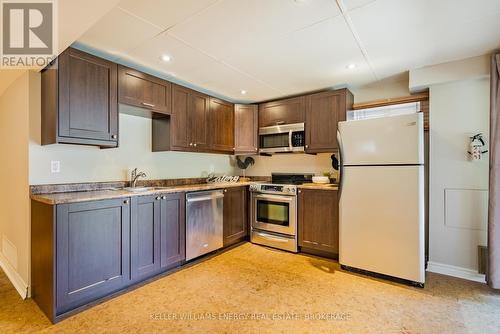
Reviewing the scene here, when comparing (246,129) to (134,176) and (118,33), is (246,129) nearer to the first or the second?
(134,176)

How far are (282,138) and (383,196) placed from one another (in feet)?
5.68

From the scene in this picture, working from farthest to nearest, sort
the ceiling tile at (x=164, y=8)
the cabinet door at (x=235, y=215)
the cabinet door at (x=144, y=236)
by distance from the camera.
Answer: the cabinet door at (x=235, y=215) < the cabinet door at (x=144, y=236) < the ceiling tile at (x=164, y=8)

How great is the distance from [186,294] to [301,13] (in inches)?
101

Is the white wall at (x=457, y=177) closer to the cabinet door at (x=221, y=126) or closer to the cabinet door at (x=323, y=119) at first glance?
the cabinet door at (x=323, y=119)

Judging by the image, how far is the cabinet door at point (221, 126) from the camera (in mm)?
3621

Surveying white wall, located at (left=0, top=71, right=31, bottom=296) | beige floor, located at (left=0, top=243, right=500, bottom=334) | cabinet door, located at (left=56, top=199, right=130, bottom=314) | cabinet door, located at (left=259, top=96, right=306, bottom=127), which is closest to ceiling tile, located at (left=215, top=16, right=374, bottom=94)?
cabinet door, located at (left=259, top=96, right=306, bottom=127)

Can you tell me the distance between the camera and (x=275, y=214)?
11.6ft

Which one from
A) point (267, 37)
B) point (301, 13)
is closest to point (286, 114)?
point (267, 37)

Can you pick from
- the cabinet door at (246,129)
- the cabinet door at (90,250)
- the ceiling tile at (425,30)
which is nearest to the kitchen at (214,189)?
the cabinet door at (90,250)

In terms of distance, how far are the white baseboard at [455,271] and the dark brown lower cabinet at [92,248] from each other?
301cm

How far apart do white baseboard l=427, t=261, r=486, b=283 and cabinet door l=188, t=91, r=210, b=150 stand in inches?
125

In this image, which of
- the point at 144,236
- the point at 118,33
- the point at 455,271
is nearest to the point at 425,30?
the point at 455,271

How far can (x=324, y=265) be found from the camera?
2939 mm

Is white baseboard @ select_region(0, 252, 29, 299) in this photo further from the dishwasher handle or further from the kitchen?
the dishwasher handle
